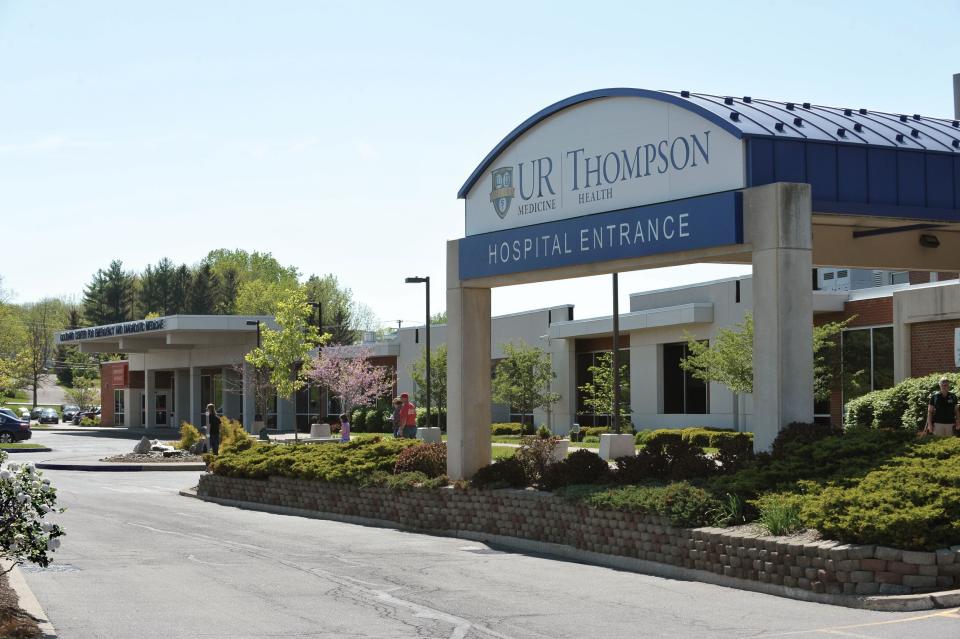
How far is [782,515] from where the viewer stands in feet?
41.6

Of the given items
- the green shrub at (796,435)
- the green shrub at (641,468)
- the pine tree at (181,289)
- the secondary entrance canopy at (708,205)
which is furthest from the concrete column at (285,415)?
the pine tree at (181,289)

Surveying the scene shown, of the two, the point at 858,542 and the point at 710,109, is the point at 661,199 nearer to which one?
the point at 710,109

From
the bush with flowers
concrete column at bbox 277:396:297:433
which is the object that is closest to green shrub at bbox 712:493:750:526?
the bush with flowers

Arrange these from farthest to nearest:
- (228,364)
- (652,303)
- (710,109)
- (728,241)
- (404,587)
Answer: (228,364)
(652,303)
(710,109)
(728,241)
(404,587)

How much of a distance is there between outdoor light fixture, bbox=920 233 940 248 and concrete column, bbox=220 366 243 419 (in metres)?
53.2

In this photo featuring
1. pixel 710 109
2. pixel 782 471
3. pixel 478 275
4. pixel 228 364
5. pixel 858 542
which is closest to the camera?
pixel 858 542

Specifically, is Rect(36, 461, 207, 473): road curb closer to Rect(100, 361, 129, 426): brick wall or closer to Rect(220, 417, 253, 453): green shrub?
Rect(220, 417, 253, 453): green shrub

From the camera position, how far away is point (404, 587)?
12984 mm

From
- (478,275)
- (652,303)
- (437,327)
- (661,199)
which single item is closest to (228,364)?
(437,327)

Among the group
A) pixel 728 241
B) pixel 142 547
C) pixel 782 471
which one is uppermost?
pixel 728 241

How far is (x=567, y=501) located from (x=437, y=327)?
5285cm

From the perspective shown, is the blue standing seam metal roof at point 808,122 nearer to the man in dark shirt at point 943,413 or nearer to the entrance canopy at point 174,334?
the man in dark shirt at point 943,413

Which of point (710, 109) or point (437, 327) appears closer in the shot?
point (710, 109)

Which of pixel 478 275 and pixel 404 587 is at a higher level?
pixel 478 275
